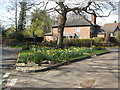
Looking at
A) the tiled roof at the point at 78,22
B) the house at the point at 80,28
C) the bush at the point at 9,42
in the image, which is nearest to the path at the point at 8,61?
the bush at the point at 9,42

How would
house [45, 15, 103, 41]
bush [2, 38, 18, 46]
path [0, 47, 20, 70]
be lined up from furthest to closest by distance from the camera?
1. house [45, 15, 103, 41]
2. bush [2, 38, 18, 46]
3. path [0, 47, 20, 70]

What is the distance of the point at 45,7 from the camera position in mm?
18375

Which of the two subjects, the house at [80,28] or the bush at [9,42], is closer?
the bush at [9,42]

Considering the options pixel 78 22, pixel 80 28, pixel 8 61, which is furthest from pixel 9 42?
pixel 8 61

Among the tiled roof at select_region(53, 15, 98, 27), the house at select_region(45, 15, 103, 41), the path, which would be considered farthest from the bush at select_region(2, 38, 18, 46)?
the tiled roof at select_region(53, 15, 98, 27)

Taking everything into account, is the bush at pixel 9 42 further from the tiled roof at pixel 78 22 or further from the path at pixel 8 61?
the tiled roof at pixel 78 22

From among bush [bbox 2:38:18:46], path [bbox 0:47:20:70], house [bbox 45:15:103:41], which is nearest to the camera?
path [bbox 0:47:20:70]

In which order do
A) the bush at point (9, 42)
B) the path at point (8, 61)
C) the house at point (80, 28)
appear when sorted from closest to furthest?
1. the path at point (8, 61)
2. the bush at point (9, 42)
3. the house at point (80, 28)

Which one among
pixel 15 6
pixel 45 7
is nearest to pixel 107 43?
pixel 45 7

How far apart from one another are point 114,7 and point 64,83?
14991 mm

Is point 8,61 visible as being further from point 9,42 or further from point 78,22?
point 78,22

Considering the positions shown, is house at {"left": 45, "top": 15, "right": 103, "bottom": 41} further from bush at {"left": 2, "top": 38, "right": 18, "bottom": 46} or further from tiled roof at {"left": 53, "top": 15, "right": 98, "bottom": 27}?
bush at {"left": 2, "top": 38, "right": 18, "bottom": 46}

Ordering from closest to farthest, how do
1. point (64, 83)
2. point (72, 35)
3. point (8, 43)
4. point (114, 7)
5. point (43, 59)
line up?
1. point (64, 83)
2. point (43, 59)
3. point (114, 7)
4. point (8, 43)
5. point (72, 35)

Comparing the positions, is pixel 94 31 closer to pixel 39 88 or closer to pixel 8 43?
pixel 8 43
